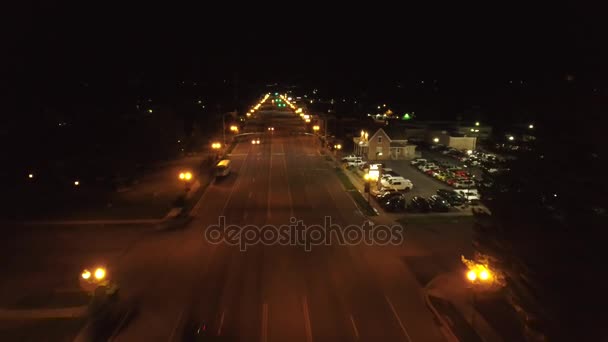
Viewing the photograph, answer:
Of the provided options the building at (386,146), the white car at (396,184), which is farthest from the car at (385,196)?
the building at (386,146)

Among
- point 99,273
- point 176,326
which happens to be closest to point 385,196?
point 176,326

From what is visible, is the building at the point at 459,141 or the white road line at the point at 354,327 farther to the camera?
the building at the point at 459,141

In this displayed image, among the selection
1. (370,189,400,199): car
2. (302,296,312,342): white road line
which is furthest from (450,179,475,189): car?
(302,296,312,342): white road line

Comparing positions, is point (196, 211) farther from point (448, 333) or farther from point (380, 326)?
point (448, 333)

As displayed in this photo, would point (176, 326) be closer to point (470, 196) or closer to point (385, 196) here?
point (385, 196)

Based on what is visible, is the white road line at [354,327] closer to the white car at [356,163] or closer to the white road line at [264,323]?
the white road line at [264,323]

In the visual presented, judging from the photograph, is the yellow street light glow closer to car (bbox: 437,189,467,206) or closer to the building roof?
car (bbox: 437,189,467,206)

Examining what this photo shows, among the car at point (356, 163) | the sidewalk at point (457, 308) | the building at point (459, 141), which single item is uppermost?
the building at point (459, 141)
